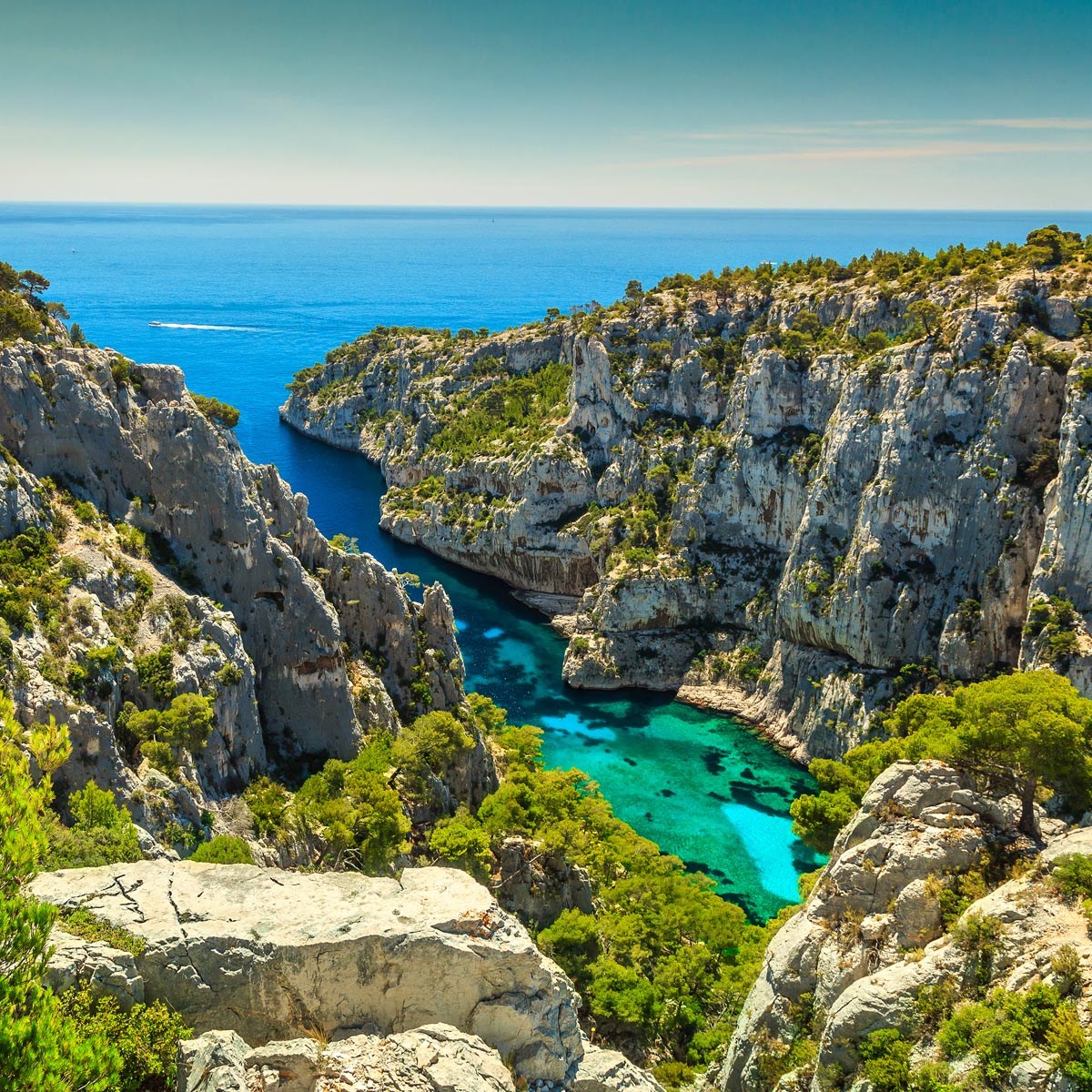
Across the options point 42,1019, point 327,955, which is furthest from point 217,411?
point 42,1019

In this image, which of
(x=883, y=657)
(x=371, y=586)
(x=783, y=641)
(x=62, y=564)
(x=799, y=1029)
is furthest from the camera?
(x=783, y=641)

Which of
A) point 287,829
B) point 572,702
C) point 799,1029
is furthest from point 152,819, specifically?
point 572,702

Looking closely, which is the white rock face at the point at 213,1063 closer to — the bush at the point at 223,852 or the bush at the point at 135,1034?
the bush at the point at 135,1034

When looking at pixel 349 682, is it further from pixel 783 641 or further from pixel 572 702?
pixel 783 641

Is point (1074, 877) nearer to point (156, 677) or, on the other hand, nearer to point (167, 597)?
point (156, 677)

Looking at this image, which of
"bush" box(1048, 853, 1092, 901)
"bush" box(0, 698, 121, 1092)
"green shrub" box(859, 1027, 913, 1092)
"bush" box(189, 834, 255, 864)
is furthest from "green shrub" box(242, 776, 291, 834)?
"bush" box(1048, 853, 1092, 901)

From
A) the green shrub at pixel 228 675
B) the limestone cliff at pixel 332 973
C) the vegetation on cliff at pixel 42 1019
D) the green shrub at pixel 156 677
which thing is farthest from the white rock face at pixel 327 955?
the green shrub at pixel 228 675
